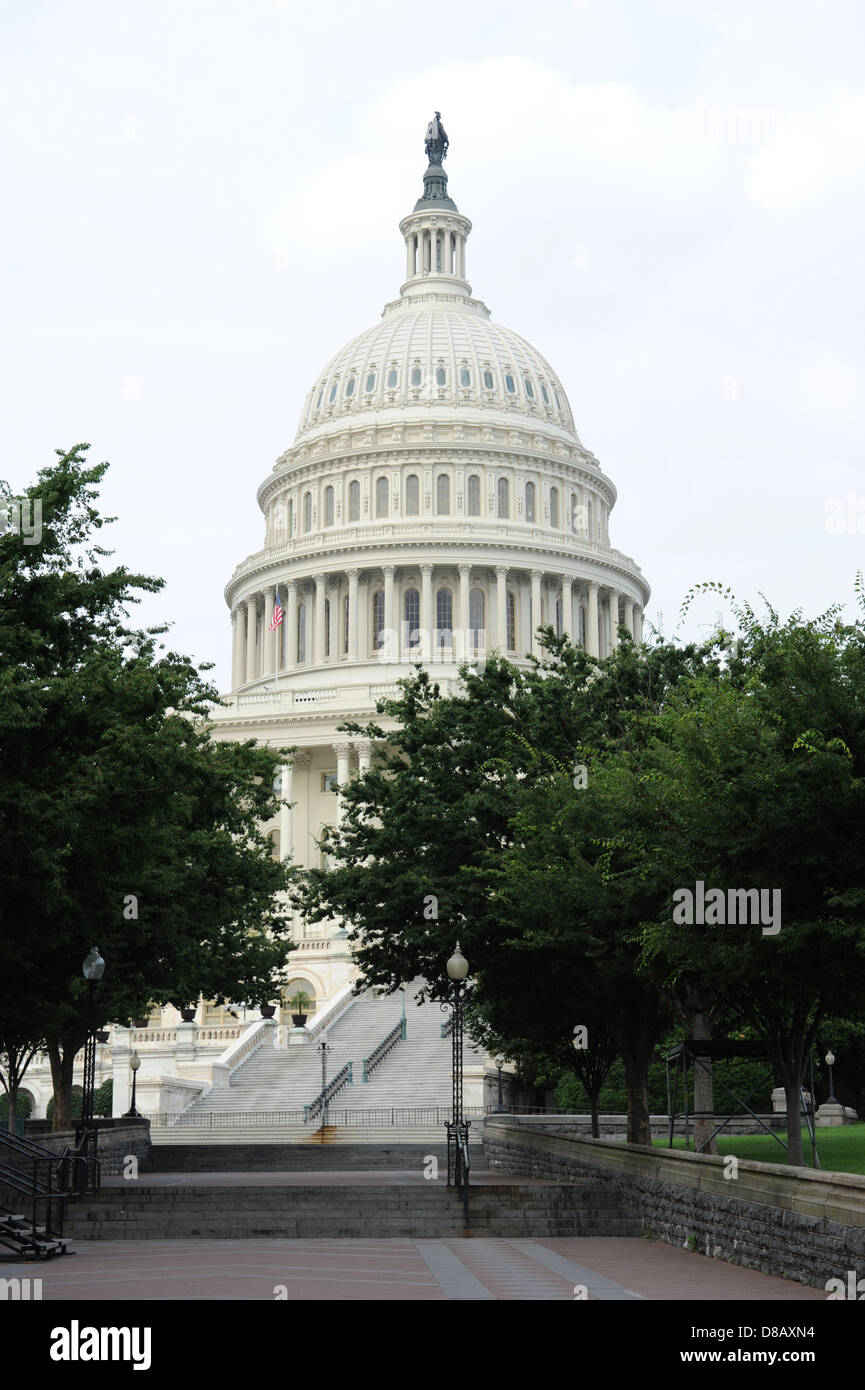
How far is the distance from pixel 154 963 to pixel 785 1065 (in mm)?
13279

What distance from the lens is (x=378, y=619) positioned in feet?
348

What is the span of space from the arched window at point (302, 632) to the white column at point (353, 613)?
4.47 m

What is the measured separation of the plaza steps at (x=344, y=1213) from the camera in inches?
936

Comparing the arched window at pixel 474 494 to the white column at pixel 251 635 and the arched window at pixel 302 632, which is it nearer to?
the arched window at pixel 302 632

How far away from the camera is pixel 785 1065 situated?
80.0 feet

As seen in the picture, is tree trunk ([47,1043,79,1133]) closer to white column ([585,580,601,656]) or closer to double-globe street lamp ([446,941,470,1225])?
double-globe street lamp ([446,941,470,1225])

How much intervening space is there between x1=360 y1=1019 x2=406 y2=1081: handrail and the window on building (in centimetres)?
5611

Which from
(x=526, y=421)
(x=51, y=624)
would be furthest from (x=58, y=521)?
(x=526, y=421)

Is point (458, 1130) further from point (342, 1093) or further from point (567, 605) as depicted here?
point (567, 605)

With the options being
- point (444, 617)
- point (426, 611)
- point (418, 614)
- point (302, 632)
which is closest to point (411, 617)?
point (418, 614)

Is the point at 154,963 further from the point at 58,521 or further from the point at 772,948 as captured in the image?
the point at 772,948

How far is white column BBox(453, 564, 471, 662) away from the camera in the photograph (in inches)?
4063

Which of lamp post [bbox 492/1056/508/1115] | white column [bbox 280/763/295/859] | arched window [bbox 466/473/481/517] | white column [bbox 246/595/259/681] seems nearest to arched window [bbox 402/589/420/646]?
arched window [bbox 466/473/481/517]
